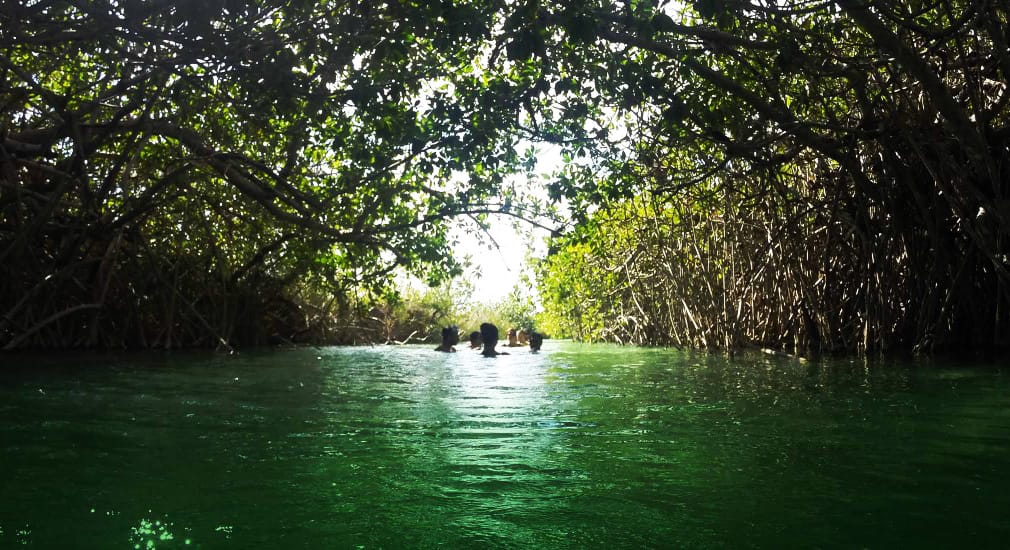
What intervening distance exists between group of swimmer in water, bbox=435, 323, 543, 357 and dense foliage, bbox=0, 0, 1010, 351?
1.38m

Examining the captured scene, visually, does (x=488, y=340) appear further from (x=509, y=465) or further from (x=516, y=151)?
(x=509, y=465)

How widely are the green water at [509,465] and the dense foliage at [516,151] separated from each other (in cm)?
223

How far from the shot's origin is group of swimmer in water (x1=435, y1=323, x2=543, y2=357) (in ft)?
37.9

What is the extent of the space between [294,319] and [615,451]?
39.9 feet

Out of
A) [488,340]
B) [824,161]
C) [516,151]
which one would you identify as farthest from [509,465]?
[488,340]

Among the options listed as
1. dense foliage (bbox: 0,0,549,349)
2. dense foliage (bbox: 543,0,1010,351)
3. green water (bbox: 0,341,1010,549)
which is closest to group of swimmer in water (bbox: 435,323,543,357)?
dense foliage (bbox: 0,0,549,349)

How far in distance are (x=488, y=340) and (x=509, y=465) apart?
27.9 feet

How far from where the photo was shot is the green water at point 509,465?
215cm

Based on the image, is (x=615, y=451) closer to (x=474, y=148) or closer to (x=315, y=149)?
(x=474, y=148)

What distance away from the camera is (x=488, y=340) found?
11539 millimetres

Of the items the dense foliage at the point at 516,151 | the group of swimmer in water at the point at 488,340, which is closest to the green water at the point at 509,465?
the dense foliage at the point at 516,151

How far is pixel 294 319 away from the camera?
14.7m

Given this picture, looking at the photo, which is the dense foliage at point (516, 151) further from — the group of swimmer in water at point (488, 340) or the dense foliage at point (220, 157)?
the group of swimmer in water at point (488, 340)

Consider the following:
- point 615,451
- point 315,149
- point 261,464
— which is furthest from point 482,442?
point 315,149
